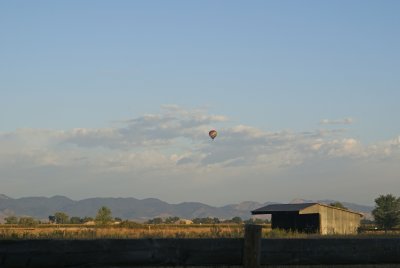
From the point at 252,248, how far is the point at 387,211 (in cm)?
10107

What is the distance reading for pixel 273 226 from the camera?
6309 cm

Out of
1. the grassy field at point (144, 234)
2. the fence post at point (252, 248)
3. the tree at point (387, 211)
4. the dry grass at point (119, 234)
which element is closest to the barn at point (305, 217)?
the grassy field at point (144, 234)

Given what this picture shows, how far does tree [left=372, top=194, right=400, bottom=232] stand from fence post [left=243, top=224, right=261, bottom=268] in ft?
324

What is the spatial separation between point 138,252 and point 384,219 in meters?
101

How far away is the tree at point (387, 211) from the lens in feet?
329

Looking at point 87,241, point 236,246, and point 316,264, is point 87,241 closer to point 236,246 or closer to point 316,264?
point 236,246

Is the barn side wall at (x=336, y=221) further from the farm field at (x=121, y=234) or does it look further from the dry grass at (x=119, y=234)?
the dry grass at (x=119, y=234)

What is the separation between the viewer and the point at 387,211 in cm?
10150

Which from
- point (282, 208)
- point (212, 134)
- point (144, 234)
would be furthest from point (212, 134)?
point (144, 234)

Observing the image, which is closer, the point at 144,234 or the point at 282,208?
the point at 144,234

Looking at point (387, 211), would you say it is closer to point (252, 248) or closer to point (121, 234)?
point (121, 234)

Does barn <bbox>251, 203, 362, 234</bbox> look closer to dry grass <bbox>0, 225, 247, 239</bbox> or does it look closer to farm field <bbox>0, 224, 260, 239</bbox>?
farm field <bbox>0, 224, 260, 239</bbox>

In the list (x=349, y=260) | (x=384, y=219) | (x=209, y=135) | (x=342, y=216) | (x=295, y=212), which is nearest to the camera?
(x=349, y=260)

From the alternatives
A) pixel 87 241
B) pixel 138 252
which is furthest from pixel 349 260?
pixel 87 241
